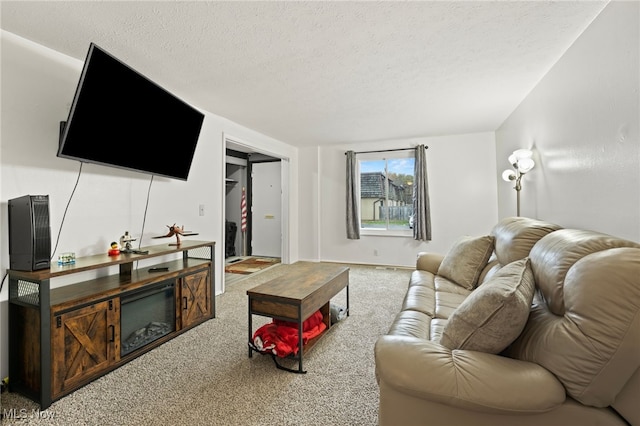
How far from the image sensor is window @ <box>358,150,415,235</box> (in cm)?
550

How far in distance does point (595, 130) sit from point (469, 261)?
130 cm

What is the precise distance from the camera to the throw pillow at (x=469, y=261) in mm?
2557

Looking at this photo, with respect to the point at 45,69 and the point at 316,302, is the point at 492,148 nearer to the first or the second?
the point at 316,302

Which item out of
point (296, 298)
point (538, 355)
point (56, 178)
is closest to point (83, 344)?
point (56, 178)

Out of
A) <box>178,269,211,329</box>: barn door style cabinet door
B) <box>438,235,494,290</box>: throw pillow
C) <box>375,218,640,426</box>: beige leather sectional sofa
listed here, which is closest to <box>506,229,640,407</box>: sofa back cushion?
<box>375,218,640,426</box>: beige leather sectional sofa

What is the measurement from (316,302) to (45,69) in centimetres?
269

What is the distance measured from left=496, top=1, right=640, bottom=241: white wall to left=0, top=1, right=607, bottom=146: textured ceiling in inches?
7.4

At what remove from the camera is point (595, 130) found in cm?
196

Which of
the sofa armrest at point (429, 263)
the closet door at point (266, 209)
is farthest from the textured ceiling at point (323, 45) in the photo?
the closet door at point (266, 209)

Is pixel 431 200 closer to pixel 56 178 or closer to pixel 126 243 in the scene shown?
pixel 126 243

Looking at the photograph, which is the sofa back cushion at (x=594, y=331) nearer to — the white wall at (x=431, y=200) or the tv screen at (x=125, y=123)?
the tv screen at (x=125, y=123)

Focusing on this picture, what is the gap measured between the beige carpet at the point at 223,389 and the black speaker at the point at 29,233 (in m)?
0.83

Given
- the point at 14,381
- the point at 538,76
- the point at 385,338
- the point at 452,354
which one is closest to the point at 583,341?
the point at 452,354

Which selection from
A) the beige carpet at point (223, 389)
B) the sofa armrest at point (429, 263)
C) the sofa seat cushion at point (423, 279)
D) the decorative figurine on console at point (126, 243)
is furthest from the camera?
the sofa armrest at point (429, 263)
